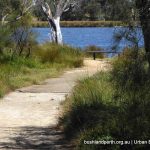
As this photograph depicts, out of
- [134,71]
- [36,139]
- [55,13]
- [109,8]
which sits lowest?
[55,13]

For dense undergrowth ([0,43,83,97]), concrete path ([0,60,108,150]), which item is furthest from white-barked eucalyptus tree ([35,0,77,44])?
concrete path ([0,60,108,150])

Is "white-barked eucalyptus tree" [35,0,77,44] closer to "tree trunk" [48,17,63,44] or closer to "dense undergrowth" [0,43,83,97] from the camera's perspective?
"tree trunk" [48,17,63,44]

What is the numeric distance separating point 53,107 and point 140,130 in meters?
5.89

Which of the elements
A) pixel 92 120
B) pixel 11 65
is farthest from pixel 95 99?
pixel 11 65

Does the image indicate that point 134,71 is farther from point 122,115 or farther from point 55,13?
point 55,13

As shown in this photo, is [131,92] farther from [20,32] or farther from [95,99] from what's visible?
[20,32]

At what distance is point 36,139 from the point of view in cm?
970

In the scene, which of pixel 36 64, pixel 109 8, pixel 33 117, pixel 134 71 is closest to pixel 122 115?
pixel 134 71

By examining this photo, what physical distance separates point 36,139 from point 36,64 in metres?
13.7

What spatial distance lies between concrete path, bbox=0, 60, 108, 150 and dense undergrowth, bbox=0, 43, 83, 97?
52 cm

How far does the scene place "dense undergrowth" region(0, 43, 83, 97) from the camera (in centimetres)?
1789

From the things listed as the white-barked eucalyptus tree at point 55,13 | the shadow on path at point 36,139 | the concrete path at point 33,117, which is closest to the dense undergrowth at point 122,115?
the shadow on path at point 36,139

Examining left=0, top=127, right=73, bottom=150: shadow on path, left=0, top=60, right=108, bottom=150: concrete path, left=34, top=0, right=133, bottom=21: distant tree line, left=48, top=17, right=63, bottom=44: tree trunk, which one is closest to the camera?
left=34, top=0, right=133, bottom=21: distant tree line

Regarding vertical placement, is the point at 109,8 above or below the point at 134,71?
above
